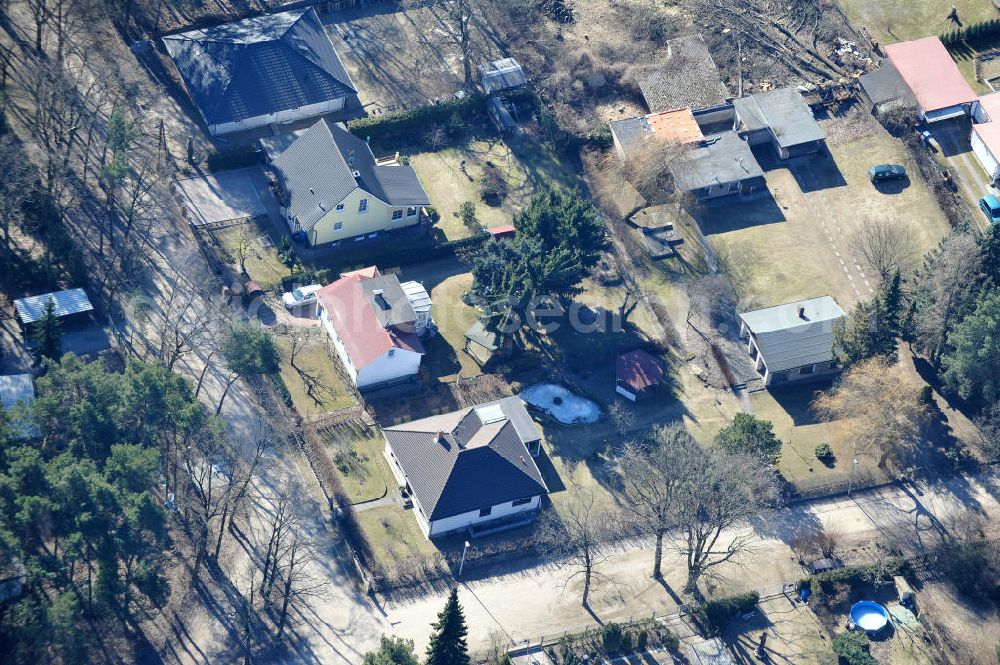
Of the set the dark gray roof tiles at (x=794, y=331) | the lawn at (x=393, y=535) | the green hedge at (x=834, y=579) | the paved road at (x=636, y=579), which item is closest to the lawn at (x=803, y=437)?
the paved road at (x=636, y=579)

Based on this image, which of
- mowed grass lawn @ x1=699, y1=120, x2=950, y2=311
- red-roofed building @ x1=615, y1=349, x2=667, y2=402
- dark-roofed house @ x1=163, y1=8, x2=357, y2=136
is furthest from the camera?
dark-roofed house @ x1=163, y1=8, x2=357, y2=136

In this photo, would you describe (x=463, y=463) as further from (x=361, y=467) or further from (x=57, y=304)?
(x=57, y=304)

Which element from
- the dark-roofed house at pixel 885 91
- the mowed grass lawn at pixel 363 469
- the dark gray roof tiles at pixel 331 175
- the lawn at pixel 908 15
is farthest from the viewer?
the lawn at pixel 908 15

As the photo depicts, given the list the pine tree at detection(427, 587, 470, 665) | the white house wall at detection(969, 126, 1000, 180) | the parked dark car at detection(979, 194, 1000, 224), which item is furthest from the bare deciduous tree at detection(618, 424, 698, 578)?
the white house wall at detection(969, 126, 1000, 180)

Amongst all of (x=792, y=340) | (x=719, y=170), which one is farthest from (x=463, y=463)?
(x=719, y=170)

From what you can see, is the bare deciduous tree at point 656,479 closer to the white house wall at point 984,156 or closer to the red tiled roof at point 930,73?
the white house wall at point 984,156

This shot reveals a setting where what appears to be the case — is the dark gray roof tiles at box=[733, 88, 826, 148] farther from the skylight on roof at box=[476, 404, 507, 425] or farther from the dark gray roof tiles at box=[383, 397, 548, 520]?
the dark gray roof tiles at box=[383, 397, 548, 520]
